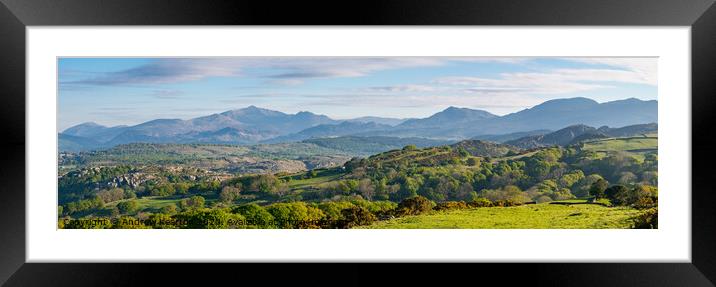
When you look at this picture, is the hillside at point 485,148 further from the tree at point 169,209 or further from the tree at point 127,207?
the tree at point 127,207

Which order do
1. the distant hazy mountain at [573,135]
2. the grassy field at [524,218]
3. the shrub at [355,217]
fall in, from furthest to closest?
the distant hazy mountain at [573,135]
the shrub at [355,217]
the grassy field at [524,218]

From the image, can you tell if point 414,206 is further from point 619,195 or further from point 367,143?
point 619,195

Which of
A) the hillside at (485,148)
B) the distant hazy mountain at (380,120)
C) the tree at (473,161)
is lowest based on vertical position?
the tree at (473,161)

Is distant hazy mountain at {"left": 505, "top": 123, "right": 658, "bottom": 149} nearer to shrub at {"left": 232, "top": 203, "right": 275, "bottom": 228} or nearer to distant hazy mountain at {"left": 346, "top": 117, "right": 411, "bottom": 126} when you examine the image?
distant hazy mountain at {"left": 346, "top": 117, "right": 411, "bottom": 126}

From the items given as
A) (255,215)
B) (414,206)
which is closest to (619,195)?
(414,206)

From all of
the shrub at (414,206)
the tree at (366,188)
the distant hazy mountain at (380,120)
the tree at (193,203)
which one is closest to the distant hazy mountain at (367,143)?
the distant hazy mountain at (380,120)
